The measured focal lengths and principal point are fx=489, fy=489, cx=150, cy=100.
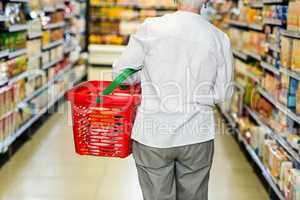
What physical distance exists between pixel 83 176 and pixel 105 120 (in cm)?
259

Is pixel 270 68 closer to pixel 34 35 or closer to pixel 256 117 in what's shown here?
pixel 256 117

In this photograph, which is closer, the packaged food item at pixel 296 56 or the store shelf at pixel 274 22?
the packaged food item at pixel 296 56

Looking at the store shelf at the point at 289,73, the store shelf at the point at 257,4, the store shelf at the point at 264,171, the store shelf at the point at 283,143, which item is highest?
the store shelf at the point at 257,4

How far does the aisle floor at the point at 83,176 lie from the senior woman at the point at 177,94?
181cm

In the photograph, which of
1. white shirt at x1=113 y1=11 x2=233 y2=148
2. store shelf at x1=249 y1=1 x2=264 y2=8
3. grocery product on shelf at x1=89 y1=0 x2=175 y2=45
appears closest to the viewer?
white shirt at x1=113 y1=11 x2=233 y2=148

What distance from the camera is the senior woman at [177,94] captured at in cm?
242

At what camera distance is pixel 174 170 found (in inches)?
106

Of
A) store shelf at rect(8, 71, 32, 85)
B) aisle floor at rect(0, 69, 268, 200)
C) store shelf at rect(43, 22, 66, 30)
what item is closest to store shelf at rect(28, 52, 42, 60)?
store shelf at rect(8, 71, 32, 85)

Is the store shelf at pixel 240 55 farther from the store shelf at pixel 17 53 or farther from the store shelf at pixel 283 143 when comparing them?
the store shelf at pixel 17 53

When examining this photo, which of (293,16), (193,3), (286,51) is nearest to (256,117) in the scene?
(286,51)

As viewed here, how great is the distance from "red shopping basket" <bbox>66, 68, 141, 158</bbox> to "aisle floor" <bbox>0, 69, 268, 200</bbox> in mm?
1914

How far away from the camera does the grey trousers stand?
8.42ft

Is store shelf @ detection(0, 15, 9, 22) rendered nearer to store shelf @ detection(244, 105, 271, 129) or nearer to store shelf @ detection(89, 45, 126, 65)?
store shelf @ detection(244, 105, 271, 129)

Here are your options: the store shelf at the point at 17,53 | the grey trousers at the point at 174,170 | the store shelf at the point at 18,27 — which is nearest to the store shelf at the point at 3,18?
the store shelf at the point at 18,27
